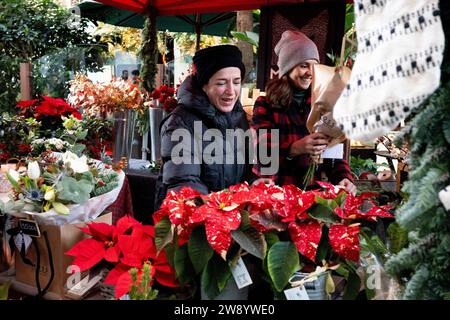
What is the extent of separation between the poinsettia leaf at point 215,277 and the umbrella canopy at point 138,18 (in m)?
5.43

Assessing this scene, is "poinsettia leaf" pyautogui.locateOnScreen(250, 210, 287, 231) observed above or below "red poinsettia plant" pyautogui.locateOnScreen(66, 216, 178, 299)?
above

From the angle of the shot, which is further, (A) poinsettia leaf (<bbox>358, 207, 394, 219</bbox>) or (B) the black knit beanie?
(B) the black knit beanie

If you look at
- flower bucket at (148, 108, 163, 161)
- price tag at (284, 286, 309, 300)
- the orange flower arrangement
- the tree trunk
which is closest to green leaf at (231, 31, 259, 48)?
the tree trunk

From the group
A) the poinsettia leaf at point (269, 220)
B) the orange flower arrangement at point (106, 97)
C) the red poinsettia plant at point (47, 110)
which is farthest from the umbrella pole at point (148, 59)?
Answer: the poinsettia leaf at point (269, 220)

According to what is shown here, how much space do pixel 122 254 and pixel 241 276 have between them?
1.15ft

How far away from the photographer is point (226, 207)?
1.19m

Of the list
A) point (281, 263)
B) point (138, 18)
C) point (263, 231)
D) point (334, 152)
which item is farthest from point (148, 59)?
point (281, 263)

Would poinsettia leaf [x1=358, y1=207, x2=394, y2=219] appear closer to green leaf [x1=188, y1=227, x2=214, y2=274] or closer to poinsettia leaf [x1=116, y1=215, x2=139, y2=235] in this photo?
green leaf [x1=188, y1=227, x2=214, y2=274]

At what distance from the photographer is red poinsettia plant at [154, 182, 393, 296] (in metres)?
1.13

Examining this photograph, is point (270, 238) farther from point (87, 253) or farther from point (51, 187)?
point (51, 187)

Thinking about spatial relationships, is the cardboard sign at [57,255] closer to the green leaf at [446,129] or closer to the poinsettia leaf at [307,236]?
the poinsettia leaf at [307,236]

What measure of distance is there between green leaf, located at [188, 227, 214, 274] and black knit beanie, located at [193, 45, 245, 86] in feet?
3.86
